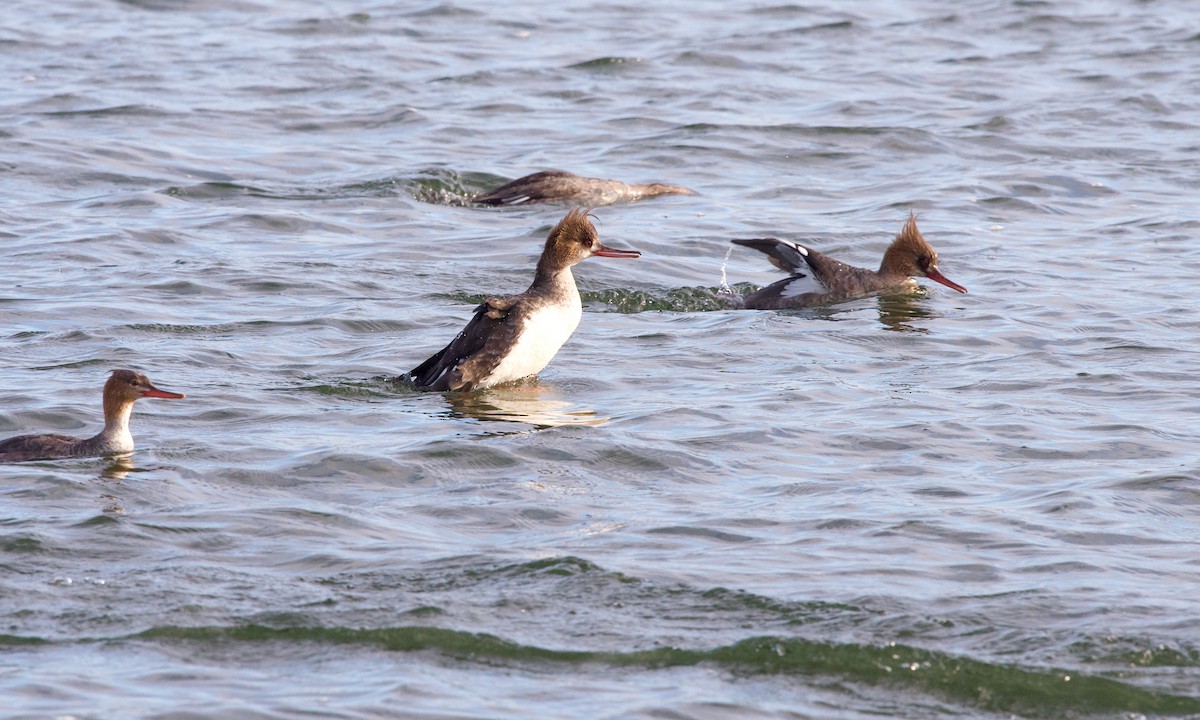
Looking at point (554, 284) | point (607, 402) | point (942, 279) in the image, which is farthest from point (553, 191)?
point (607, 402)

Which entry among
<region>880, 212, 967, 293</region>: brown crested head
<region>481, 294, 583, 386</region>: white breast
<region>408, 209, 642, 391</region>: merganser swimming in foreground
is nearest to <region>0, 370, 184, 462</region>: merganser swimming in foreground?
<region>408, 209, 642, 391</region>: merganser swimming in foreground

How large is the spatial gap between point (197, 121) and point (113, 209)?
138 inches

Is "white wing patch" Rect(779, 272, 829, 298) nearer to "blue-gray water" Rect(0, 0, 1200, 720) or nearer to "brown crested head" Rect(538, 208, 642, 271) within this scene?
"blue-gray water" Rect(0, 0, 1200, 720)

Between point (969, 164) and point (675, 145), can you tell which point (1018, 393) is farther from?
point (675, 145)

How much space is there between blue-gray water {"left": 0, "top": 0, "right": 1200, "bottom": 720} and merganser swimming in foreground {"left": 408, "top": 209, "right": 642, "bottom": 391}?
0.52ft

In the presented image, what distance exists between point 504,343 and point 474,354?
175 millimetres

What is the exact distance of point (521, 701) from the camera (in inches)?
222

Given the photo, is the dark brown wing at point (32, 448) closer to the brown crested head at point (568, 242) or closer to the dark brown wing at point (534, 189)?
the brown crested head at point (568, 242)

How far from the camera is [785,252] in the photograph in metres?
11.8

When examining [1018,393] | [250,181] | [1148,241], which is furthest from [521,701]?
[250,181]

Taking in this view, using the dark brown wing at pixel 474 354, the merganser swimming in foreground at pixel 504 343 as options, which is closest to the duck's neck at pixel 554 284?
the merganser swimming in foreground at pixel 504 343

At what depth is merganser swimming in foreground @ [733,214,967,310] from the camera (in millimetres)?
11844

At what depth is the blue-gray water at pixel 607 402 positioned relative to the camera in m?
5.99

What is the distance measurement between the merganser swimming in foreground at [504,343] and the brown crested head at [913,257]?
3365 mm
